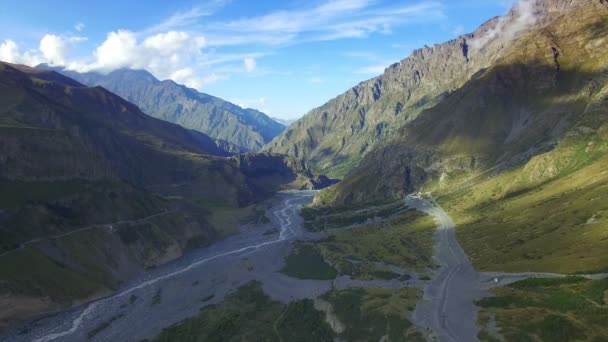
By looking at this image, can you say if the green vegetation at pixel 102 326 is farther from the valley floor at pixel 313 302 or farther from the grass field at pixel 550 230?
the grass field at pixel 550 230

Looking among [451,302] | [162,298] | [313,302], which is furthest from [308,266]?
[451,302]

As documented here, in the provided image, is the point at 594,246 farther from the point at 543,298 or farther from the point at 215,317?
the point at 215,317

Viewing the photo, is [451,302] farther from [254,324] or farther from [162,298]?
[162,298]

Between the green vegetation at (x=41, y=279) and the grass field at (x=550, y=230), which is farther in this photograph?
the green vegetation at (x=41, y=279)

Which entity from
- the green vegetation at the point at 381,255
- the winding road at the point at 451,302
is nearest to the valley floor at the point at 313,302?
the winding road at the point at 451,302

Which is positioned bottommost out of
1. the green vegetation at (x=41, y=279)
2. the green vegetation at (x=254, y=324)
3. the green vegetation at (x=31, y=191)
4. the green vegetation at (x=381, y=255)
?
the green vegetation at (x=381, y=255)

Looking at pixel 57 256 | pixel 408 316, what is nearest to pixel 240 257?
A: pixel 57 256
